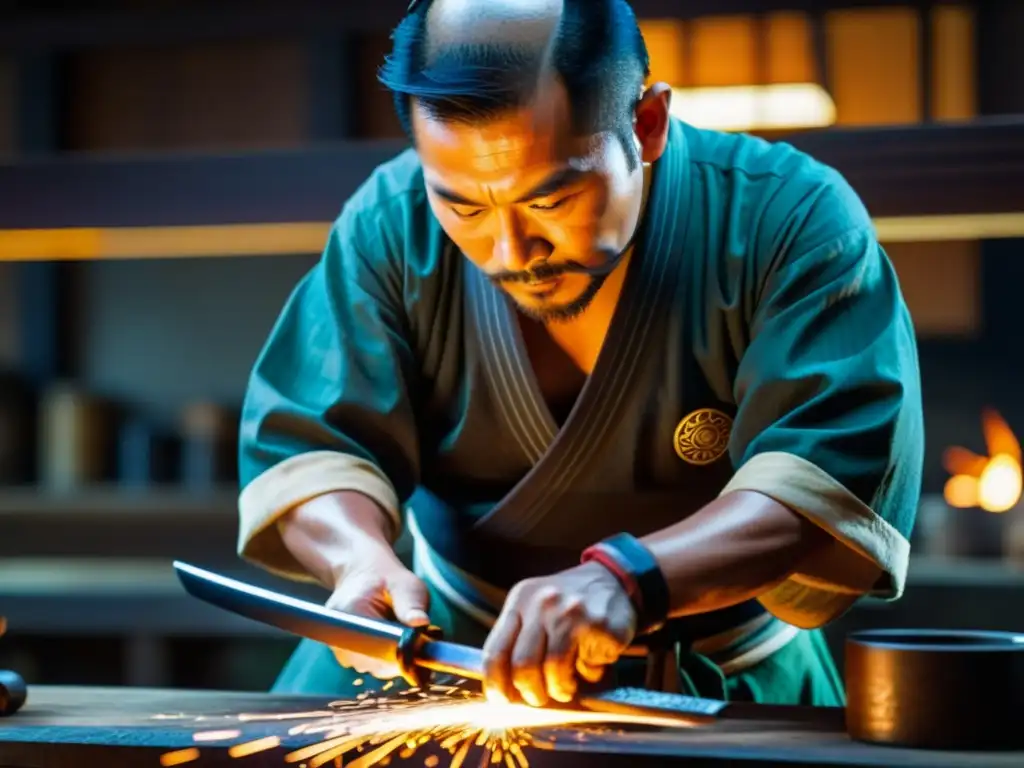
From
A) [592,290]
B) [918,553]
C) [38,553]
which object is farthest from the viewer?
[38,553]

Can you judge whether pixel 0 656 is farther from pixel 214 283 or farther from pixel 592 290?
pixel 592 290

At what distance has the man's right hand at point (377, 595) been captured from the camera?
1.59m

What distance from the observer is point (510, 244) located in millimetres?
1597

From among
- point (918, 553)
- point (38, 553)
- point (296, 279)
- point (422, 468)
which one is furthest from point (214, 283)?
point (422, 468)

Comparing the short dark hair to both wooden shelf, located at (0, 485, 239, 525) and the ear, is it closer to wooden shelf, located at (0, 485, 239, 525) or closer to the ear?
the ear

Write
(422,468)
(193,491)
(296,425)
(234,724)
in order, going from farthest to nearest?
(193,491)
(422,468)
(296,425)
(234,724)

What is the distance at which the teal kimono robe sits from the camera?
5.42 ft

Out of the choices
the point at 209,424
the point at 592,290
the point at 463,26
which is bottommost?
the point at 209,424

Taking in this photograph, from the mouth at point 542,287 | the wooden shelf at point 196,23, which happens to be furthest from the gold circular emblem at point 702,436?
the wooden shelf at point 196,23

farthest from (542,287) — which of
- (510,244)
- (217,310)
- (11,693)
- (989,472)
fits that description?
(217,310)

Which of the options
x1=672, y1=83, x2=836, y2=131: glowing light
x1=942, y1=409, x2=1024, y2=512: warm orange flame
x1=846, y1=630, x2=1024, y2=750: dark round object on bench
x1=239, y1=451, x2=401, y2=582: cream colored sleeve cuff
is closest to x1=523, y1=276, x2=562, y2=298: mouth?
x1=239, y1=451, x2=401, y2=582: cream colored sleeve cuff

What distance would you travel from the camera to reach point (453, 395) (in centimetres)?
190

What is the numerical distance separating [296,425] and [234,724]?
0.46 meters

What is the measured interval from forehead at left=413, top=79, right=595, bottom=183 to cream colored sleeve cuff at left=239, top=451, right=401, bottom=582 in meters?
0.40
